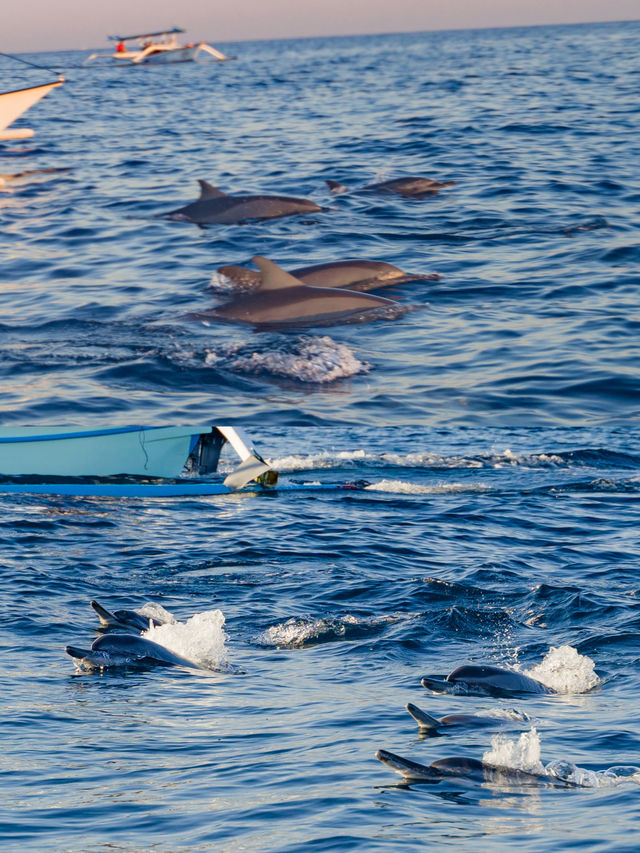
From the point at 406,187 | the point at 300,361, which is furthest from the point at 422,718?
the point at 406,187

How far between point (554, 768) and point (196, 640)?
3.58 metres

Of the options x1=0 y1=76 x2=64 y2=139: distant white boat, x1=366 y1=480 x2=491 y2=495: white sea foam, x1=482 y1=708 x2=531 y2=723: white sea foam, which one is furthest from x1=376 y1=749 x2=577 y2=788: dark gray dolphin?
x1=0 y1=76 x2=64 y2=139: distant white boat

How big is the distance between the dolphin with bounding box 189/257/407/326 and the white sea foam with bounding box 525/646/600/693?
8640 millimetres

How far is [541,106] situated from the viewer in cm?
4506

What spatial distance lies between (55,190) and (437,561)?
22336 mm

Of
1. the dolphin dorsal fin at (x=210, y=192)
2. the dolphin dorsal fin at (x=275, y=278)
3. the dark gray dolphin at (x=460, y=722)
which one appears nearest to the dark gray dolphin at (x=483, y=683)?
the dark gray dolphin at (x=460, y=722)

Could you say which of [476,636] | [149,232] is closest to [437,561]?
[476,636]

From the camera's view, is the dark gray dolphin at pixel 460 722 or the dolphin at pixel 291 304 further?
the dolphin at pixel 291 304

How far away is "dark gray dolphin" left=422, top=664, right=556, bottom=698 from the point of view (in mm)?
8570

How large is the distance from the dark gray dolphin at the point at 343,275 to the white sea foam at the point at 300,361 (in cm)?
301

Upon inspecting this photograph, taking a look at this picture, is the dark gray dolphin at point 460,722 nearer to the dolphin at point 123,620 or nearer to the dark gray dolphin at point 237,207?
the dolphin at point 123,620

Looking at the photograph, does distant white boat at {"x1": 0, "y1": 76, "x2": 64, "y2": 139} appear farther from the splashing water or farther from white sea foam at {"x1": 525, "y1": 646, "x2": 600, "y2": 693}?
the splashing water

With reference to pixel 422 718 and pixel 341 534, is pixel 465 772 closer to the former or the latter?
pixel 422 718

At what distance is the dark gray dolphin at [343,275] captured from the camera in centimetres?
1902
